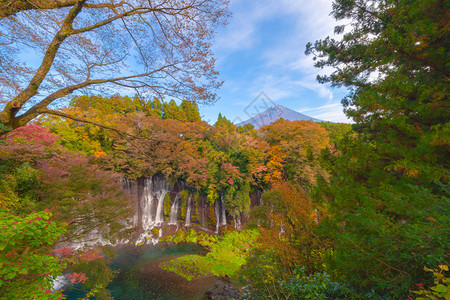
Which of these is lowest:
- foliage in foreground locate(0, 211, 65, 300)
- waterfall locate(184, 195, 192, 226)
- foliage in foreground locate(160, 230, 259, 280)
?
foliage in foreground locate(160, 230, 259, 280)

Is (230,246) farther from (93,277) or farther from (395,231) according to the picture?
(395,231)

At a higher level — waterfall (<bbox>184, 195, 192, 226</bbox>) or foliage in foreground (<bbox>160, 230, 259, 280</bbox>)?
waterfall (<bbox>184, 195, 192, 226</bbox>)

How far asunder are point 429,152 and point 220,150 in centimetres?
1316

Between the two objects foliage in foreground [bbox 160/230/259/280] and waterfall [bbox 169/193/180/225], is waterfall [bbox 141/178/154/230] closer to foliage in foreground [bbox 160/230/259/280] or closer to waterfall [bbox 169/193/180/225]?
waterfall [bbox 169/193/180/225]

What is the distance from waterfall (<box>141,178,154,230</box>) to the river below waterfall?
99.1 inches

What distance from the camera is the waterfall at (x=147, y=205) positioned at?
14531mm

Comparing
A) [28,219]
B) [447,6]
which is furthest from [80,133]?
[447,6]

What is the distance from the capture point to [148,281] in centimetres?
912

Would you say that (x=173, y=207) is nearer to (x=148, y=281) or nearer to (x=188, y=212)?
(x=188, y=212)

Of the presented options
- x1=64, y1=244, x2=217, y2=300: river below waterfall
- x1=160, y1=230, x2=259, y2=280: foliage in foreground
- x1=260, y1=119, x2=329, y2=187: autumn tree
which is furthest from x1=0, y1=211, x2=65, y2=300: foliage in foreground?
x1=260, y1=119, x2=329, y2=187: autumn tree

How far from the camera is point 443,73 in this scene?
3445 mm

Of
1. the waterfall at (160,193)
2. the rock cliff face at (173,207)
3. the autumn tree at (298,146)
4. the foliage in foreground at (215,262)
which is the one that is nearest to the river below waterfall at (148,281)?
the foliage in foreground at (215,262)

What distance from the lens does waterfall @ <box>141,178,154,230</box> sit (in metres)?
14.5

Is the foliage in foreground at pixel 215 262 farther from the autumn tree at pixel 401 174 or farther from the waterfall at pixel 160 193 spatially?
the autumn tree at pixel 401 174
